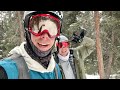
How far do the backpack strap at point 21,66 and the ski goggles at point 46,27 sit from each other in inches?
7.1

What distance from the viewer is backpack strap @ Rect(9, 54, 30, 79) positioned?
5.16 ft

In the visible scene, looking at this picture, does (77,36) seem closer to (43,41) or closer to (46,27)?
(46,27)

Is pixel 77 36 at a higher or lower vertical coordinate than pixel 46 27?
lower

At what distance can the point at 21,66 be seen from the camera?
5.31ft

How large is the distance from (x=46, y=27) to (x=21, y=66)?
313 mm

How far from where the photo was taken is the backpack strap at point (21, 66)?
1.57 meters

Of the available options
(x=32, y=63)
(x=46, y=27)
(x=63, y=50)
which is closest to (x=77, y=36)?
(x=63, y=50)

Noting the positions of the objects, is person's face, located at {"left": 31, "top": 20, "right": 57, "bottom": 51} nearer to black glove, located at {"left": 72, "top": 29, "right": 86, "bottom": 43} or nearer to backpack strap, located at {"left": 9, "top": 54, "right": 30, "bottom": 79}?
backpack strap, located at {"left": 9, "top": 54, "right": 30, "bottom": 79}

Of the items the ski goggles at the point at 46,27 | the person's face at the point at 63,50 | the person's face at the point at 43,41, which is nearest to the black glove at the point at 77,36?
the person's face at the point at 63,50

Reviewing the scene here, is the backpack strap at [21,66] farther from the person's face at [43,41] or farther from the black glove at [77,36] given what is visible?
the black glove at [77,36]
